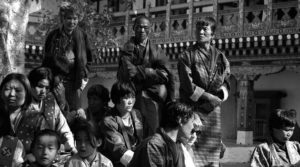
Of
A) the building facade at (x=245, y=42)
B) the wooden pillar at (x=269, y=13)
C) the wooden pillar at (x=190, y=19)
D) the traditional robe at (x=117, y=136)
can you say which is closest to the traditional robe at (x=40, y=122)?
the traditional robe at (x=117, y=136)

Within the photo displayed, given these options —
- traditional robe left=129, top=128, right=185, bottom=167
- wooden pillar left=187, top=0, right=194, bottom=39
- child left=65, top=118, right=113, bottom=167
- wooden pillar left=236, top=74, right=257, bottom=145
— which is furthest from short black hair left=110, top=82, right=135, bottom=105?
wooden pillar left=187, top=0, right=194, bottom=39

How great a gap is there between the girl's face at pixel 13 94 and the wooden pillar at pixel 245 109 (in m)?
12.8

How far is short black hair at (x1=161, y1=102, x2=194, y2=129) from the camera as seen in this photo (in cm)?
306

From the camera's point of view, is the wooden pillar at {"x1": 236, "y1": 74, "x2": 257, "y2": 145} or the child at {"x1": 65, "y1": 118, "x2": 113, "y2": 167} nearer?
the child at {"x1": 65, "y1": 118, "x2": 113, "y2": 167}

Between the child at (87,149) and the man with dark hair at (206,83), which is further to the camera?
the man with dark hair at (206,83)

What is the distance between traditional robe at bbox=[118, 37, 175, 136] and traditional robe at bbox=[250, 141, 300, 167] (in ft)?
5.30

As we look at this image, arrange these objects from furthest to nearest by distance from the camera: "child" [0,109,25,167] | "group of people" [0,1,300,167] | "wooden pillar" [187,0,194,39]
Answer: "wooden pillar" [187,0,194,39]
"child" [0,109,25,167]
"group of people" [0,1,300,167]

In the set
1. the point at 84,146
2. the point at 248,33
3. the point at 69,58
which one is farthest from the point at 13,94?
the point at 248,33

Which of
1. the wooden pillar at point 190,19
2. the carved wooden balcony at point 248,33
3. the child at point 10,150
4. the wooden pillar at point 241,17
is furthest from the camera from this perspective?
the wooden pillar at point 190,19

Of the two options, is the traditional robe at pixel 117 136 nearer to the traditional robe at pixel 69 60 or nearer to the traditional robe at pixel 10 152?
the traditional robe at pixel 10 152

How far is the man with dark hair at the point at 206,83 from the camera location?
4844 mm

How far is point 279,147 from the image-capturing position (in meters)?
3.87

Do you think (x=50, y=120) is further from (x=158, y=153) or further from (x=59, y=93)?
(x=158, y=153)

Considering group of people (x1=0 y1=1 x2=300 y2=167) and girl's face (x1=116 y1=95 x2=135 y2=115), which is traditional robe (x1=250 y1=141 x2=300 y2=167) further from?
girl's face (x1=116 y1=95 x2=135 y2=115)
